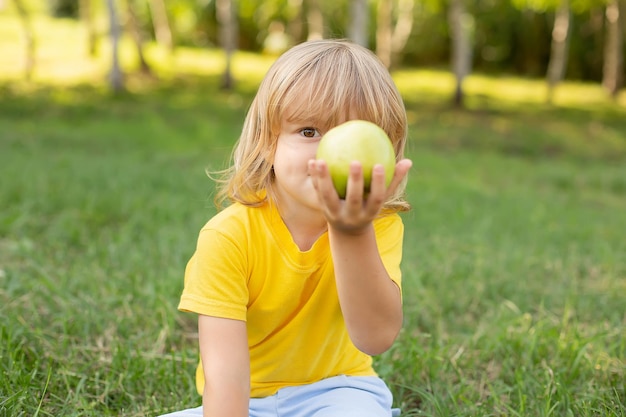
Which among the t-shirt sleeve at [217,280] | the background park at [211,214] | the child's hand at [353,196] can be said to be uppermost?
the child's hand at [353,196]

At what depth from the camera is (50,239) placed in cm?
376

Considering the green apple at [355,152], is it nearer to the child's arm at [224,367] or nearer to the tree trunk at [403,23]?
the child's arm at [224,367]

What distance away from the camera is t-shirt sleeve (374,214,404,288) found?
1735mm

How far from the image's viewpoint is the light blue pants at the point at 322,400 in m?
1.78

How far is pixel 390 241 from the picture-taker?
1796 millimetres

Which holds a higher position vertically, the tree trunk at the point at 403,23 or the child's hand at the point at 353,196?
the child's hand at the point at 353,196

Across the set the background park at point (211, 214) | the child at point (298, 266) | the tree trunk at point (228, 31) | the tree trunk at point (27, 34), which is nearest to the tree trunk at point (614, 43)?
the background park at point (211, 214)

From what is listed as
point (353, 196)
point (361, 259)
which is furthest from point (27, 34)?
point (353, 196)

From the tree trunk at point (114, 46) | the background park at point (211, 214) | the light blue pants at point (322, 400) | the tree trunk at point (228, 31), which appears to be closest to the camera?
the light blue pants at point (322, 400)

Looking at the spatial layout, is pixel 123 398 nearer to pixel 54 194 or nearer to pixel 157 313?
pixel 157 313

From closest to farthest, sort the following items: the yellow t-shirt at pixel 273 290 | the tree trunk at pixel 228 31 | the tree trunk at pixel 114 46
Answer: the yellow t-shirt at pixel 273 290 → the tree trunk at pixel 114 46 → the tree trunk at pixel 228 31

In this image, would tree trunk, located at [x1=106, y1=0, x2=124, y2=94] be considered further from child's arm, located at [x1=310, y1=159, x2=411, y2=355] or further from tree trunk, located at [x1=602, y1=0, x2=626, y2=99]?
child's arm, located at [x1=310, y1=159, x2=411, y2=355]

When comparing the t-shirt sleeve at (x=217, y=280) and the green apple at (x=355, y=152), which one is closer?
the green apple at (x=355, y=152)

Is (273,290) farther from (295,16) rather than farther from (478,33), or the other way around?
(478,33)
